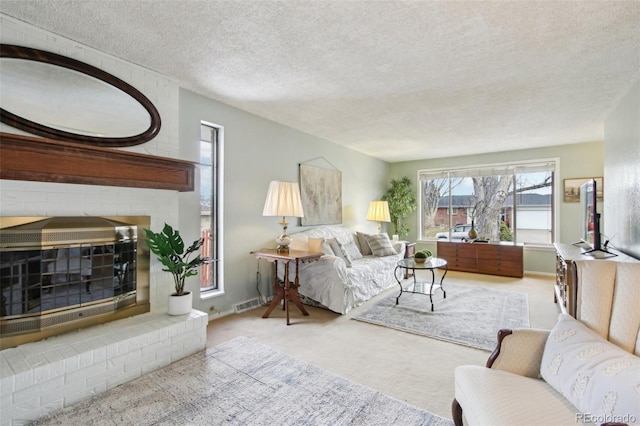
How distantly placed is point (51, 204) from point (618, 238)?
5.16 meters

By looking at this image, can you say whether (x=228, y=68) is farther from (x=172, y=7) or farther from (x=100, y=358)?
(x=100, y=358)

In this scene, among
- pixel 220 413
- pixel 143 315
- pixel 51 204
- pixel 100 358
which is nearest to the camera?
pixel 220 413

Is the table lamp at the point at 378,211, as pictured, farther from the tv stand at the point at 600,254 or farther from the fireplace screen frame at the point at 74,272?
the fireplace screen frame at the point at 74,272

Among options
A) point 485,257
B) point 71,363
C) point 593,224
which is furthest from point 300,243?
point 485,257

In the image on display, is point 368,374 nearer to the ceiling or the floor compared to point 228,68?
nearer to the floor

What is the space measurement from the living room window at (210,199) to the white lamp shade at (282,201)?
603mm

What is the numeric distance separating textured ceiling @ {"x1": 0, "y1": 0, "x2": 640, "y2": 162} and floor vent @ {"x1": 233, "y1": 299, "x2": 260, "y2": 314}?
92.5 inches

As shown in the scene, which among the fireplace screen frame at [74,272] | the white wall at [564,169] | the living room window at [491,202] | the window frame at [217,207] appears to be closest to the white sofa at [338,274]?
the window frame at [217,207]

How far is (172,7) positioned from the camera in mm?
1852

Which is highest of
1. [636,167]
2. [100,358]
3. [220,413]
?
[636,167]

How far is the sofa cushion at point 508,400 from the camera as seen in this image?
113 centimetres

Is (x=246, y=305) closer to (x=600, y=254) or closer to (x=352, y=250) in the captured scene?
(x=352, y=250)

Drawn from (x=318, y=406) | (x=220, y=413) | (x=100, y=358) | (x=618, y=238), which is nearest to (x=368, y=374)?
(x=318, y=406)

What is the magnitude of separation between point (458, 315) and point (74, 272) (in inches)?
142
